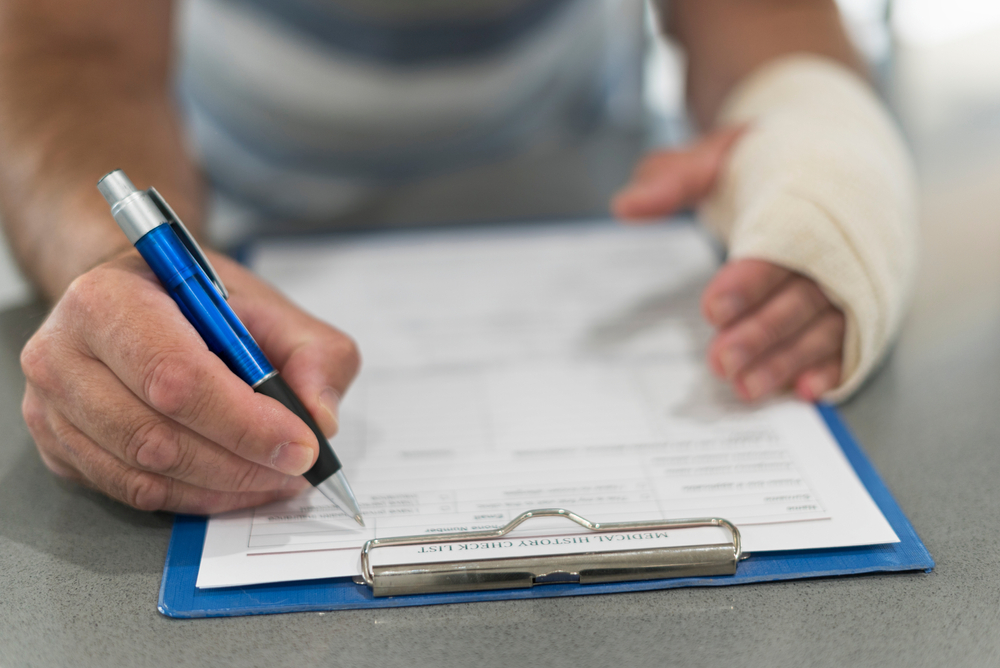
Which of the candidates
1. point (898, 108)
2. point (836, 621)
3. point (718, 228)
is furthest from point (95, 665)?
point (898, 108)

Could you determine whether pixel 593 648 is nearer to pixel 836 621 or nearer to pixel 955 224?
pixel 836 621

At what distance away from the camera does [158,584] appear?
0.35 metres

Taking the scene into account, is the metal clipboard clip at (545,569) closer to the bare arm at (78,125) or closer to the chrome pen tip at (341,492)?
the chrome pen tip at (341,492)

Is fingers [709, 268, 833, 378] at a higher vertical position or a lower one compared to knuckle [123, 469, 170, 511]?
lower

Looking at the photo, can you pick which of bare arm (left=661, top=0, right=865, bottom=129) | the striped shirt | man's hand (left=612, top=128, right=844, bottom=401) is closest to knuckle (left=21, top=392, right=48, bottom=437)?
man's hand (left=612, top=128, right=844, bottom=401)

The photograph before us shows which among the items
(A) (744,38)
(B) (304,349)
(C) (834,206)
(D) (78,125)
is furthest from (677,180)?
(D) (78,125)

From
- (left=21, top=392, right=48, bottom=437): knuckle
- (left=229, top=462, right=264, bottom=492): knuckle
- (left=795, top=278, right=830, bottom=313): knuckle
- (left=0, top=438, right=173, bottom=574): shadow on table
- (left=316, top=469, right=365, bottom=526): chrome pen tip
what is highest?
(left=21, top=392, right=48, bottom=437): knuckle

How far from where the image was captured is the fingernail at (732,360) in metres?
0.48

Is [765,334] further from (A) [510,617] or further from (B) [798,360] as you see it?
(A) [510,617]

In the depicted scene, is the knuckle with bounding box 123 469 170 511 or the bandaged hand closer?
the knuckle with bounding box 123 469 170 511

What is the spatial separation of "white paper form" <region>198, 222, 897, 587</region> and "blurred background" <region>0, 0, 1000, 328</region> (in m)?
0.12

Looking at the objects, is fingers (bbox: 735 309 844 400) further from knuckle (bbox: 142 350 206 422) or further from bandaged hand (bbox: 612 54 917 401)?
knuckle (bbox: 142 350 206 422)

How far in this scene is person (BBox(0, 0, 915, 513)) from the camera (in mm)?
364

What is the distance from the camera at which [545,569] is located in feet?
1.14
